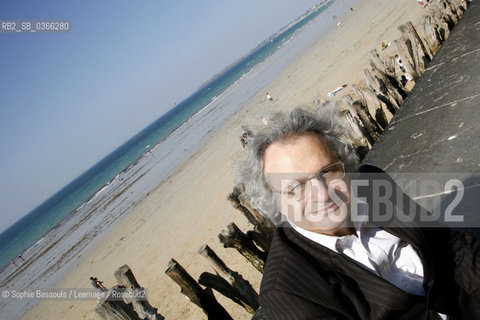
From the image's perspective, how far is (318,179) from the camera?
1819 mm

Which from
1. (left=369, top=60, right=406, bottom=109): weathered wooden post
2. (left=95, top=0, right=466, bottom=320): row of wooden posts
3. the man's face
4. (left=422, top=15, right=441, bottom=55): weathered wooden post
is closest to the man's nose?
the man's face

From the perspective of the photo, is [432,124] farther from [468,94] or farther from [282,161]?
[282,161]

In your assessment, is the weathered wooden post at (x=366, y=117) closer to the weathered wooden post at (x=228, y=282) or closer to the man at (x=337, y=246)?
the man at (x=337, y=246)

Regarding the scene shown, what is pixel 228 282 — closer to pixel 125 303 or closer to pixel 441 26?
pixel 125 303

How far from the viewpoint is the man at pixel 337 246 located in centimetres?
154

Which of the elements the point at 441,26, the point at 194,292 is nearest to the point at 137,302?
the point at 194,292

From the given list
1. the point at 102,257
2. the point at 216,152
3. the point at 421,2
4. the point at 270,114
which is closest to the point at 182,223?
the point at 102,257

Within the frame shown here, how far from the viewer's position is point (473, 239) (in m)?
1.95

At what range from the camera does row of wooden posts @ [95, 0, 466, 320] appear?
262 centimetres

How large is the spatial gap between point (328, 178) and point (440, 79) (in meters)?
3.55

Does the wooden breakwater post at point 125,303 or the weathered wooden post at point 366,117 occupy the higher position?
the wooden breakwater post at point 125,303

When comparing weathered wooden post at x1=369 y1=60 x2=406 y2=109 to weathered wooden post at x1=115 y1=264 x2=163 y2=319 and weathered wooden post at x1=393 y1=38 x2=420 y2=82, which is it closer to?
weathered wooden post at x1=393 y1=38 x2=420 y2=82

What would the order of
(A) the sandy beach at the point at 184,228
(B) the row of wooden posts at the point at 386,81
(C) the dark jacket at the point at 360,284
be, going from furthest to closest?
1. (A) the sandy beach at the point at 184,228
2. (B) the row of wooden posts at the point at 386,81
3. (C) the dark jacket at the point at 360,284

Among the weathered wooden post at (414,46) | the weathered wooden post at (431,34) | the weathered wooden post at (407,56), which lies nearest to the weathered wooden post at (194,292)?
the weathered wooden post at (407,56)
